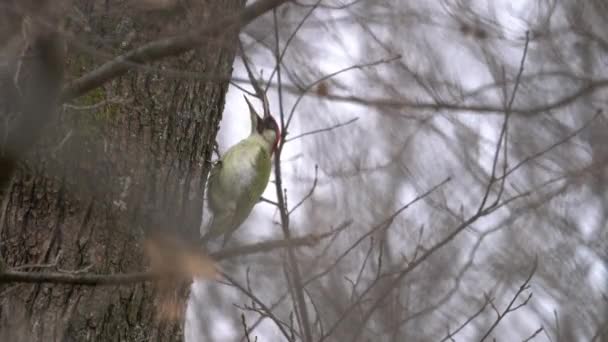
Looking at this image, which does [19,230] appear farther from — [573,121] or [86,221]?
[573,121]

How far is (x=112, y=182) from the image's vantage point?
328 centimetres

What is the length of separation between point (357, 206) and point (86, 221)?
3501 mm

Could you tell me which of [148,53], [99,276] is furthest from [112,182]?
[148,53]

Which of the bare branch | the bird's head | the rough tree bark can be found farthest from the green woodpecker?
the bare branch

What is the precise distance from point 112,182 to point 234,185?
186cm

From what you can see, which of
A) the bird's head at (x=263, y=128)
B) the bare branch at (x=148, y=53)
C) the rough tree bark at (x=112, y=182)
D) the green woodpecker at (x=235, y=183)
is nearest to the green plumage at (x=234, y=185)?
the green woodpecker at (x=235, y=183)

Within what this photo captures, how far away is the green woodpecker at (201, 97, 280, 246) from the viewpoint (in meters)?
5.12

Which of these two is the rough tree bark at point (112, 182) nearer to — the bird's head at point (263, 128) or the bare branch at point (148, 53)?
the bare branch at point (148, 53)

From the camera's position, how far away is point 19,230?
2.97 m

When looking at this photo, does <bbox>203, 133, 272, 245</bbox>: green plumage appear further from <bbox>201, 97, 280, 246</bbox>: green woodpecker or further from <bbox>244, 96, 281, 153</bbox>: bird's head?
<bbox>244, 96, 281, 153</bbox>: bird's head

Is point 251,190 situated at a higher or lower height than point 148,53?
higher

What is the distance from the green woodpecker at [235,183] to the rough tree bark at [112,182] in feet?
4.04

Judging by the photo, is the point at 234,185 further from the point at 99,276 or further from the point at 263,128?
the point at 99,276

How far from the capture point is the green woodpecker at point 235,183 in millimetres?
5125
